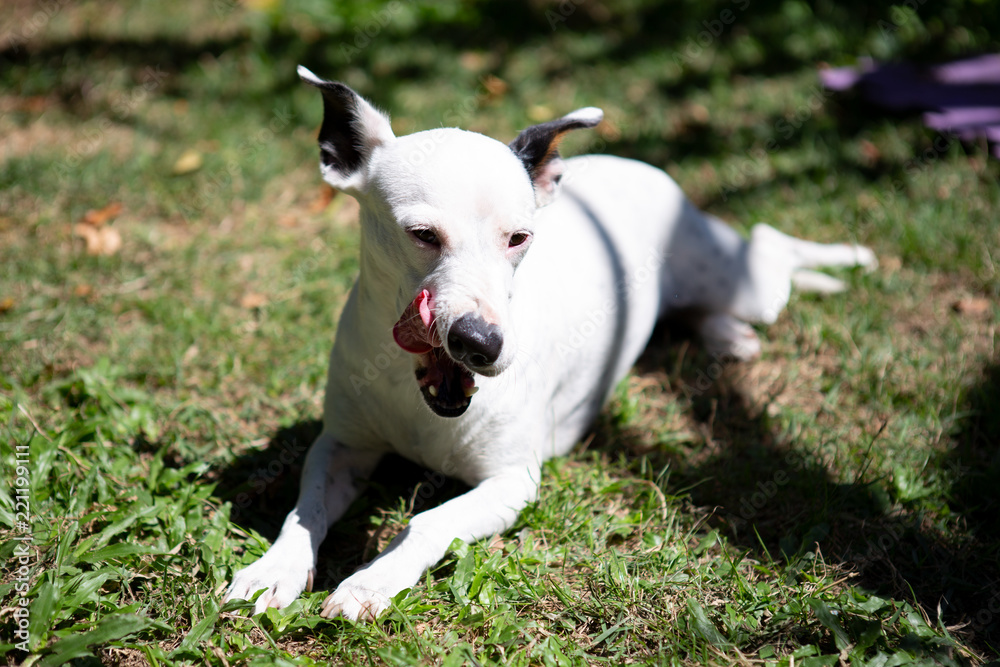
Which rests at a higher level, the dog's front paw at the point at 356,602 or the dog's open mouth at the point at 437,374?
the dog's open mouth at the point at 437,374

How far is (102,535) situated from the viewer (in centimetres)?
234

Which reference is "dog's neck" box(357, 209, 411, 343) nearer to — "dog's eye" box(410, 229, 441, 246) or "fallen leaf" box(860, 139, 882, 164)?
"dog's eye" box(410, 229, 441, 246)

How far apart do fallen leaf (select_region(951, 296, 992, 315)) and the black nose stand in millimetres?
3011

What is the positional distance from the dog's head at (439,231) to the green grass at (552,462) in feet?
2.48

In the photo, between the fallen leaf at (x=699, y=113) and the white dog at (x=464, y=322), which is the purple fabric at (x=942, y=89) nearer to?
the fallen leaf at (x=699, y=113)

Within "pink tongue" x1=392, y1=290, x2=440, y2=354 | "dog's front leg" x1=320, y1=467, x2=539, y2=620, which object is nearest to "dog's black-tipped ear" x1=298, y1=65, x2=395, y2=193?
"pink tongue" x1=392, y1=290, x2=440, y2=354

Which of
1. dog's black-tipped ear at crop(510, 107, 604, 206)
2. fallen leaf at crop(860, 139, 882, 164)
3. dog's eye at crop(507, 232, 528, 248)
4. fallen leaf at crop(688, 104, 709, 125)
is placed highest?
dog's black-tipped ear at crop(510, 107, 604, 206)

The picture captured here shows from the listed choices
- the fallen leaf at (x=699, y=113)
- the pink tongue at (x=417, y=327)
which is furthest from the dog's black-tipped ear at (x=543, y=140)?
the fallen leaf at (x=699, y=113)

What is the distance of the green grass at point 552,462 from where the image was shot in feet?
7.32

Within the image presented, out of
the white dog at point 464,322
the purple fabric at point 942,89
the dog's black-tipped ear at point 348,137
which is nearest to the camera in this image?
the white dog at point 464,322

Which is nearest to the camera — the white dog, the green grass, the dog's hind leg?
the white dog

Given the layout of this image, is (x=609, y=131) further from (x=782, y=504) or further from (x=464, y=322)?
(x=464, y=322)

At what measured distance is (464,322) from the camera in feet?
6.49

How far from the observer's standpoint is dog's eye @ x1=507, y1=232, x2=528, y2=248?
2.25 meters
